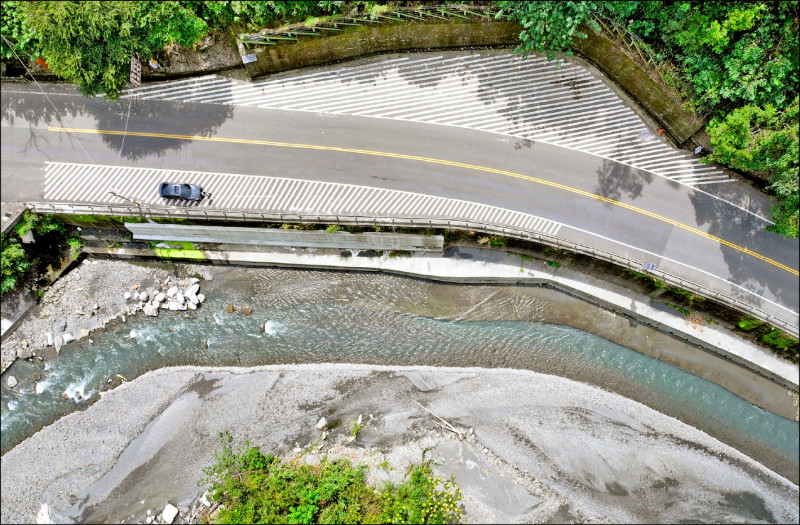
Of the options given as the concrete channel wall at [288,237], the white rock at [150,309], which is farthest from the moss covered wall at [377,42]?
the white rock at [150,309]

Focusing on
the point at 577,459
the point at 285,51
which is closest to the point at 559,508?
the point at 577,459

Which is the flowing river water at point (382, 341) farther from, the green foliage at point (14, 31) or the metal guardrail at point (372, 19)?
the green foliage at point (14, 31)

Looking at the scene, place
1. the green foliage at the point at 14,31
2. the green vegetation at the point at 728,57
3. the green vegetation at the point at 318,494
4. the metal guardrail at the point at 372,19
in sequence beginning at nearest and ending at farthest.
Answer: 1. the green vegetation at the point at 728,57
2. the green foliage at the point at 14,31
3. the green vegetation at the point at 318,494
4. the metal guardrail at the point at 372,19

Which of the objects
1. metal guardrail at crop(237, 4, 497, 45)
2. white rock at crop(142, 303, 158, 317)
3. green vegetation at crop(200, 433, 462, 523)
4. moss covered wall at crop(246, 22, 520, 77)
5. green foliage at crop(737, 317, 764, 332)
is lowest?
green vegetation at crop(200, 433, 462, 523)

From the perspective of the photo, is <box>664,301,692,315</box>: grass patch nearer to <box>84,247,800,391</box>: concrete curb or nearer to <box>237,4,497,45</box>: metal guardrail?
<box>84,247,800,391</box>: concrete curb

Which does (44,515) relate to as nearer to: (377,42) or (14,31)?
(14,31)

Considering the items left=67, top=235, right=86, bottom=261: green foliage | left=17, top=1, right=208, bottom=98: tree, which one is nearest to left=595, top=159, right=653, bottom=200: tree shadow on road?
left=17, top=1, right=208, bottom=98: tree
